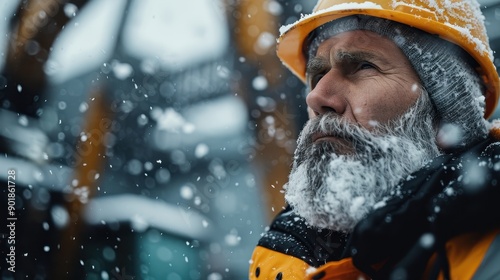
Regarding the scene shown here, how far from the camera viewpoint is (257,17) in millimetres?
5988

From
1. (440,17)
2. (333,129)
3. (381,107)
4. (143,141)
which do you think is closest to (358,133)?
(333,129)

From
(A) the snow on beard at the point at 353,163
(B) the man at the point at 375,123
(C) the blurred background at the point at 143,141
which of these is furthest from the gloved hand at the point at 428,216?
(C) the blurred background at the point at 143,141

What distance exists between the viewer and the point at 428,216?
1.55 metres

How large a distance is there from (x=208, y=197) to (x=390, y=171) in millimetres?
5241

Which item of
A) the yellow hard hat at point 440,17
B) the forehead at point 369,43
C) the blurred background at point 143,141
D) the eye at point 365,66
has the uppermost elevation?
the yellow hard hat at point 440,17

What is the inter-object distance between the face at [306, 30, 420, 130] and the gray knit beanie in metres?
0.05

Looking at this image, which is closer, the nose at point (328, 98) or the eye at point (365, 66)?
the nose at point (328, 98)

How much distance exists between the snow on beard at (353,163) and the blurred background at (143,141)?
3.35 metres

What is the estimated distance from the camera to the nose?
2.14 m

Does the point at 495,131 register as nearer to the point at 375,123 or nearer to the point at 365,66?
the point at 375,123

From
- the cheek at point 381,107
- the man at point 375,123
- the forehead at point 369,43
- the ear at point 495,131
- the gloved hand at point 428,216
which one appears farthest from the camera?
the forehead at point 369,43

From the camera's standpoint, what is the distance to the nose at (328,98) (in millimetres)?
2145

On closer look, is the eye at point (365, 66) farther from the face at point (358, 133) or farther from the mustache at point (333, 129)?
the mustache at point (333, 129)

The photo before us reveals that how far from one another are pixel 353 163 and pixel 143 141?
4855 millimetres
